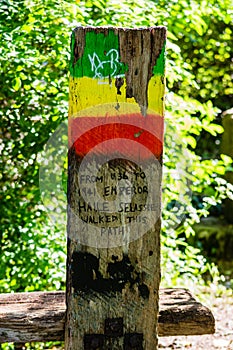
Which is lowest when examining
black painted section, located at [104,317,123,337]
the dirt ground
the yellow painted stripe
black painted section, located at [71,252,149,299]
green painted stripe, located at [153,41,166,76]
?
the dirt ground

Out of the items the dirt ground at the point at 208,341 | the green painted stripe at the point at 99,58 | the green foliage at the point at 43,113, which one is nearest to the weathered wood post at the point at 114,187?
the green painted stripe at the point at 99,58

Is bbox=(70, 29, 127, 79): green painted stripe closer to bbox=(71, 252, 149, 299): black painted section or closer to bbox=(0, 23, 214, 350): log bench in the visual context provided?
bbox=(0, 23, 214, 350): log bench

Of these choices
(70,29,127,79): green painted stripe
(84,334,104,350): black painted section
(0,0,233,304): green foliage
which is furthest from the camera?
(0,0,233,304): green foliage

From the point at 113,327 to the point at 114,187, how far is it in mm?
474

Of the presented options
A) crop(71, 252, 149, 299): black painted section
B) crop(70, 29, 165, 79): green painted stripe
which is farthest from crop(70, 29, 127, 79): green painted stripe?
crop(71, 252, 149, 299): black painted section

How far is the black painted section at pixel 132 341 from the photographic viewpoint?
2.17 m

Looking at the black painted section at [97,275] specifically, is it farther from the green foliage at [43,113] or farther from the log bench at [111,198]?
the green foliage at [43,113]

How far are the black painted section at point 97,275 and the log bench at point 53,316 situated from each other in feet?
0.53

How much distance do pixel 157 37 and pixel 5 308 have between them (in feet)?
3.48

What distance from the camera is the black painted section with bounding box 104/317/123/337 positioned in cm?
216

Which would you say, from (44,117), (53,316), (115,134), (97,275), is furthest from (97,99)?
(44,117)

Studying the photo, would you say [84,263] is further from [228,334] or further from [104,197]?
[228,334]

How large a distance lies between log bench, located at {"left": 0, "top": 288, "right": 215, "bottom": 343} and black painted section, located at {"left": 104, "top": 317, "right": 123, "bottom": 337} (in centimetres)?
16

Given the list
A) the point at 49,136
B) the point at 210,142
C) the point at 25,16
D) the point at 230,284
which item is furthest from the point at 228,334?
the point at 210,142
